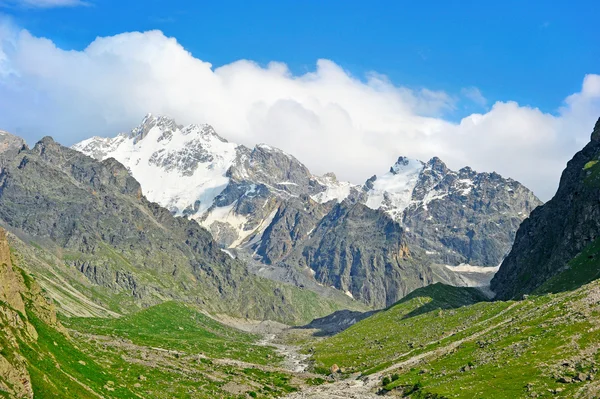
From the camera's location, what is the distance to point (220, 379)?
152m

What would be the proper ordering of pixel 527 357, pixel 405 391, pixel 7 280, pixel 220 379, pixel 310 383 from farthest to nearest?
pixel 310 383 → pixel 220 379 → pixel 405 391 → pixel 527 357 → pixel 7 280

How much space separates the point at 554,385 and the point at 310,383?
87127 millimetres

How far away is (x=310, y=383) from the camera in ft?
578

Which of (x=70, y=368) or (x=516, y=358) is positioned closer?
(x=70, y=368)

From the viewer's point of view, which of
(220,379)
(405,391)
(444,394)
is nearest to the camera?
(444,394)

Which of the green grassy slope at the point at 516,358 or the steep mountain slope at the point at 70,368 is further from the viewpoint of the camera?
the green grassy slope at the point at 516,358

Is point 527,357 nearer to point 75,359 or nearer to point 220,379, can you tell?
point 220,379

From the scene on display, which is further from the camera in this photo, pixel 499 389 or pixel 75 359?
pixel 499 389

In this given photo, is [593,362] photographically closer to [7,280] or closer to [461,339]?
[461,339]

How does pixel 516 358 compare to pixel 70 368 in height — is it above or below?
above

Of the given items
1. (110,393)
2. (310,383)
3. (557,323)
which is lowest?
(310,383)

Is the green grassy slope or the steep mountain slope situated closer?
the steep mountain slope

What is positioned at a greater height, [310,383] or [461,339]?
[461,339]

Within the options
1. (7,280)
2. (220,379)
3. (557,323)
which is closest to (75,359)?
(7,280)
